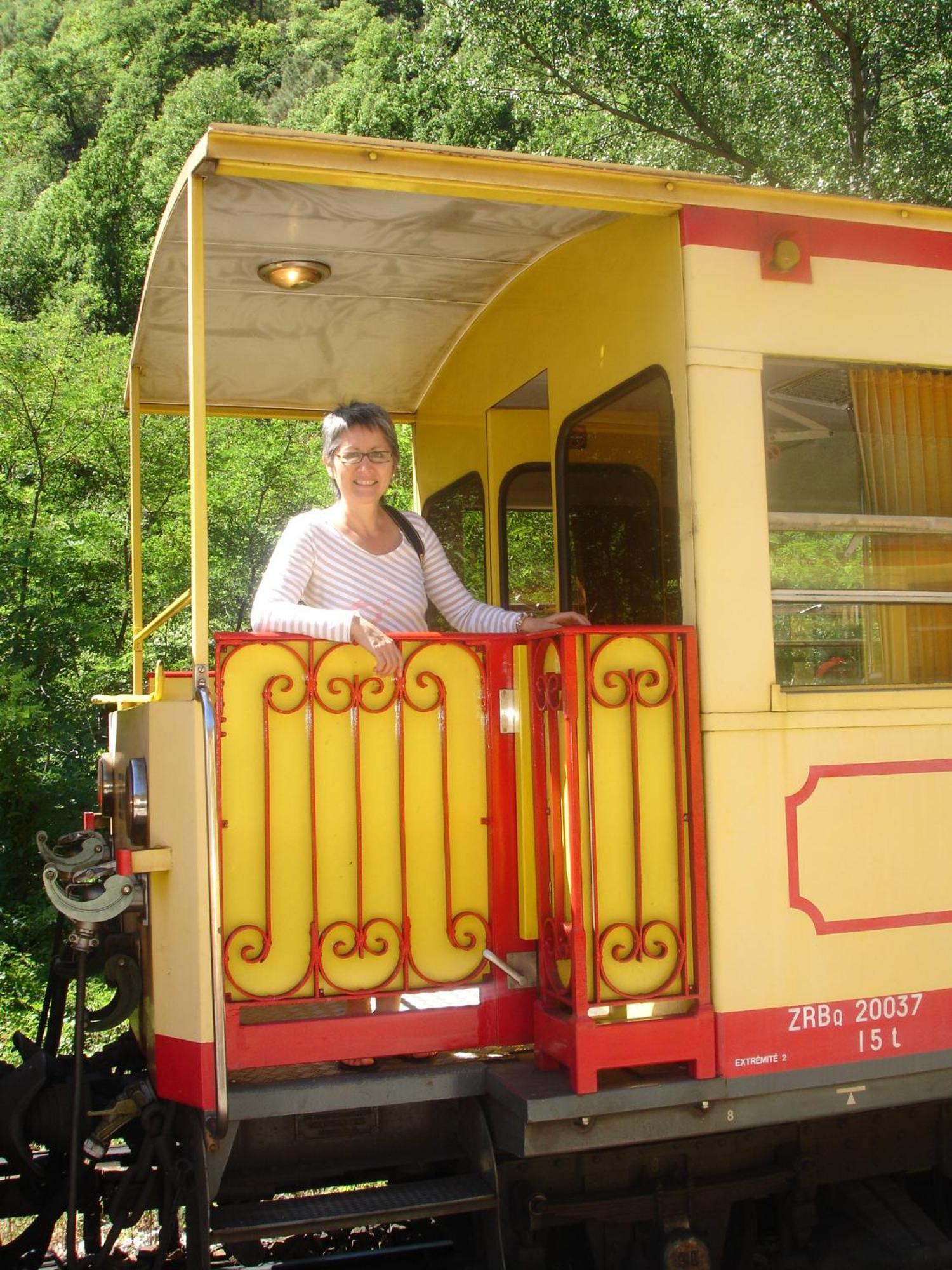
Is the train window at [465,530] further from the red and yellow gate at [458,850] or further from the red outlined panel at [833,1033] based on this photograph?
the red outlined panel at [833,1033]

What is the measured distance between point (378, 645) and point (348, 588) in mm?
497

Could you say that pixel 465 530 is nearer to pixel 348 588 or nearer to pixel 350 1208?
pixel 348 588

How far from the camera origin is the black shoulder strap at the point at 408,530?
3.72m

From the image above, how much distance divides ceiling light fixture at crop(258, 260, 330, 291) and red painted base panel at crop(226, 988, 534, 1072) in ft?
7.59

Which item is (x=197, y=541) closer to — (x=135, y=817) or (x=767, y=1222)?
(x=135, y=817)

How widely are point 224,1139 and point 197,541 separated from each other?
1.46 m

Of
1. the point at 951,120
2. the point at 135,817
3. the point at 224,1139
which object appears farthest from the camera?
the point at 951,120

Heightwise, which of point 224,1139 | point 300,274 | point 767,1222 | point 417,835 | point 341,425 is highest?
point 300,274

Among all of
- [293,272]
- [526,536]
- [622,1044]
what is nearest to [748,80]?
[526,536]

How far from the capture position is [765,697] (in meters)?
3.34

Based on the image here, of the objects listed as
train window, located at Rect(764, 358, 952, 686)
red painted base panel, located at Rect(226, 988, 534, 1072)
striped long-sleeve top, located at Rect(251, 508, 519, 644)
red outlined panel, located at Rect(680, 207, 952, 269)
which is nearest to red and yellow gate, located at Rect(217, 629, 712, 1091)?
red painted base panel, located at Rect(226, 988, 534, 1072)

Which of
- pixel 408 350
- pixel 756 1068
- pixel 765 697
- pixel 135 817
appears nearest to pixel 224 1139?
pixel 135 817

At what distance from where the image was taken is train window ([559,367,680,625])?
3.85 metres

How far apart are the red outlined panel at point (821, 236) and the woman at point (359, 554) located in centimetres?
105
